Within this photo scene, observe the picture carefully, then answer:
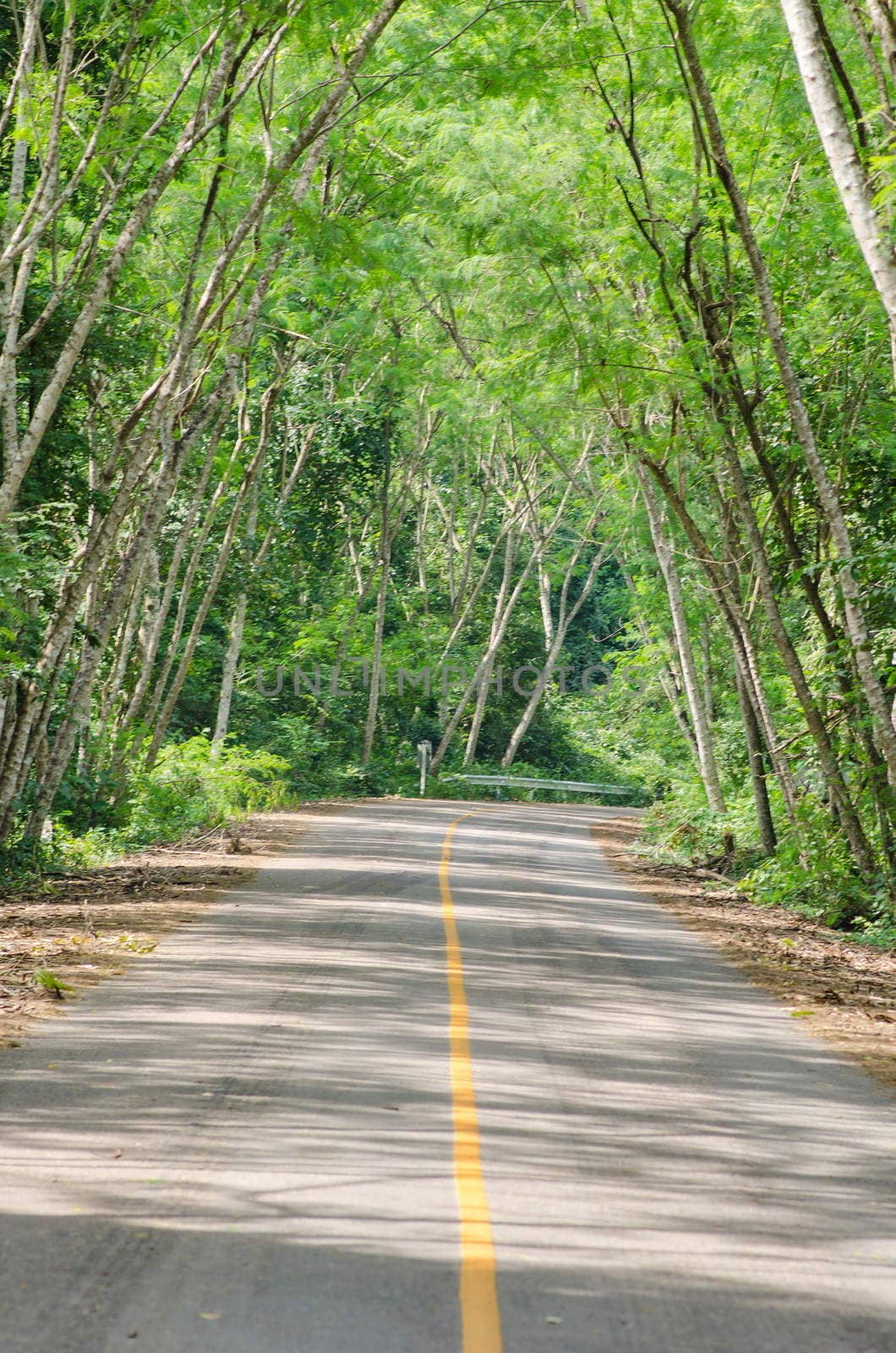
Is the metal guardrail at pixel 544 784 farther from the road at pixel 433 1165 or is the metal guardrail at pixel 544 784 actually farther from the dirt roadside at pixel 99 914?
the road at pixel 433 1165

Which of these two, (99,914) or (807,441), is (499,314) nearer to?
(807,441)

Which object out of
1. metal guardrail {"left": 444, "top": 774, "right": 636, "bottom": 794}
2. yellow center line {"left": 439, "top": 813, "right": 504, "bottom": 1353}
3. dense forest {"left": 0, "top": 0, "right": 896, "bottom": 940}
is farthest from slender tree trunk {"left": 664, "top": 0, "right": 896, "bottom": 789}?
metal guardrail {"left": 444, "top": 774, "right": 636, "bottom": 794}

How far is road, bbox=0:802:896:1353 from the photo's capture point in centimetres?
468

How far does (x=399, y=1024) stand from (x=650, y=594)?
21.2 metres

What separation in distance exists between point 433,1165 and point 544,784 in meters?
39.7

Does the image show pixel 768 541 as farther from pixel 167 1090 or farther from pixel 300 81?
pixel 167 1090

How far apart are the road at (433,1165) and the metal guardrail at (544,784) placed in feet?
104

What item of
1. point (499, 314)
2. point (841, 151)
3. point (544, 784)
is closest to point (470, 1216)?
point (841, 151)

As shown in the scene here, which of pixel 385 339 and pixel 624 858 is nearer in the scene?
pixel 624 858

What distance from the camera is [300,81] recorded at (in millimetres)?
22016

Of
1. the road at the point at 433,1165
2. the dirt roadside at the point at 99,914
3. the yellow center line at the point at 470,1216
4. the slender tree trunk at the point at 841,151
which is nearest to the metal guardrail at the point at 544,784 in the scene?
the dirt roadside at the point at 99,914

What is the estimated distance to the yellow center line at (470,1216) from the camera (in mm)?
4582

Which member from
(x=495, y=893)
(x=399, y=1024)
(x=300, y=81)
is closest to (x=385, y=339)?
(x=300, y=81)

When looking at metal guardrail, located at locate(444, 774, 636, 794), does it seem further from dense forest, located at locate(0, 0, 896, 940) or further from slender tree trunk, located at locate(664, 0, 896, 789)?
slender tree trunk, located at locate(664, 0, 896, 789)
